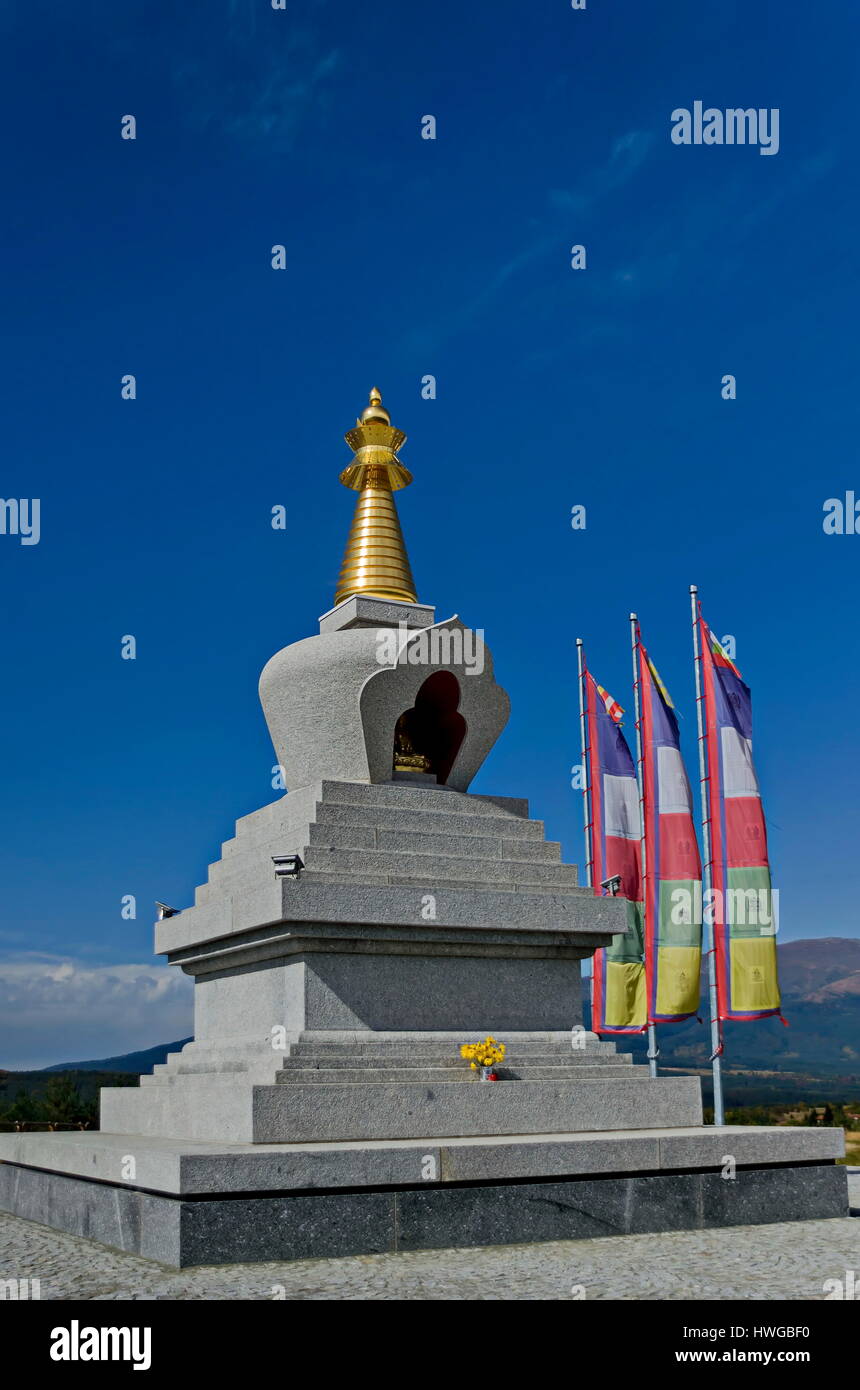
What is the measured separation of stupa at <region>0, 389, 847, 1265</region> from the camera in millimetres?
11164

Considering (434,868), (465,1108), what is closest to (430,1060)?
(465,1108)

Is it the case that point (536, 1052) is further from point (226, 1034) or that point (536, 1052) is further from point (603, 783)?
point (603, 783)

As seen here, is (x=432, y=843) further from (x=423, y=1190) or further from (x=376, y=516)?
(x=376, y=516)

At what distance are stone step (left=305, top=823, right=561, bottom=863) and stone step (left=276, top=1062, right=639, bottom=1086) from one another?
251 centimetres

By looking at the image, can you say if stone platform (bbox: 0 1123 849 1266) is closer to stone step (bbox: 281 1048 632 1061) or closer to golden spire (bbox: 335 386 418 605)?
stone step (bbox: 281 1048 632 1061)

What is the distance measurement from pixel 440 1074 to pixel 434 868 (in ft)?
7.93

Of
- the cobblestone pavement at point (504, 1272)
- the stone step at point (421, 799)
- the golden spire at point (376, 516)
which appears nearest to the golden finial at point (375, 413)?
the golden spire at point (376, 516)

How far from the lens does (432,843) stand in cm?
1552

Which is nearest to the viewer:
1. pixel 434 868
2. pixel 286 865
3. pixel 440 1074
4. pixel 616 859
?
pixel 286 865

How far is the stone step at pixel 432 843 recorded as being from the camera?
48.6ft

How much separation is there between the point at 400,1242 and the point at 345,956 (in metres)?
3.69

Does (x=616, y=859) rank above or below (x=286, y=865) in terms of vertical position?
above

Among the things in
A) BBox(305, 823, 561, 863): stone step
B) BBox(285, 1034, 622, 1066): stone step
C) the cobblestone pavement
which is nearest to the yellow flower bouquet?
BBox(285, 1034, 622, 1066): stone step

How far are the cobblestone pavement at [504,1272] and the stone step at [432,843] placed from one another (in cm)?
485
